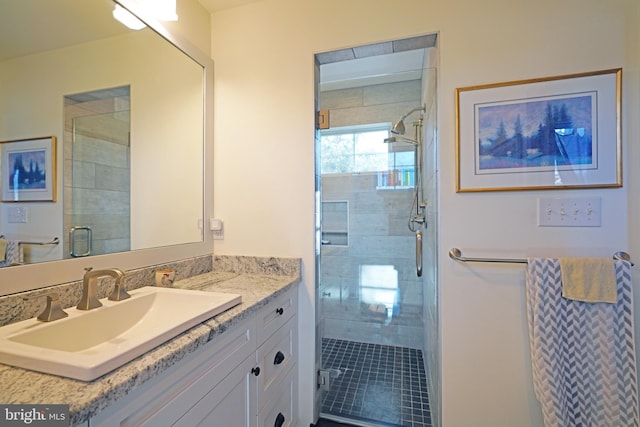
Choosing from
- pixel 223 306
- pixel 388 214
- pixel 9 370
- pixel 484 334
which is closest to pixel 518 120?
pixel 484 334

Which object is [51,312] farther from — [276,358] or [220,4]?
[220,4]

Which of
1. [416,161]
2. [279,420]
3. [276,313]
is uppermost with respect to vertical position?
[416,161]

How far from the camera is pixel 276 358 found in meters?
1.32

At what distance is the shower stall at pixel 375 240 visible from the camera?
184 centimetres

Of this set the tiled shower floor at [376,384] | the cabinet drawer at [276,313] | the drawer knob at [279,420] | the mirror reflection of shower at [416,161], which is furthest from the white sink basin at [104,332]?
the mirror reflection of shower at [416,161]

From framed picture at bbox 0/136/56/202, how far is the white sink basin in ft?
1.39

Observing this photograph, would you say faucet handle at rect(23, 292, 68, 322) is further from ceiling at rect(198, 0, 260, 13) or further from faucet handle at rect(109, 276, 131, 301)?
ceiling at rect(198, 0, 260, 13)

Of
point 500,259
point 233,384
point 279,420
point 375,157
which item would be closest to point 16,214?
point 233,384

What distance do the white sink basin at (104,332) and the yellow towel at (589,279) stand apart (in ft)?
4.55

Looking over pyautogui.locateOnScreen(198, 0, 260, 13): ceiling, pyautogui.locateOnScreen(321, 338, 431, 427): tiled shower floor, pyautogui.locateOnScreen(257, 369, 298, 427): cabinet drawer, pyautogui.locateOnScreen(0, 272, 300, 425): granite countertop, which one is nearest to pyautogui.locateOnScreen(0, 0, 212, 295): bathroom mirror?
pyautogui.locateOnScreen(198, 0, 260, 13): ceiling

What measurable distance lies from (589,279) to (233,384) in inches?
58.2

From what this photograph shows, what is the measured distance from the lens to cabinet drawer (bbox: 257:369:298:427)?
122 centimetres

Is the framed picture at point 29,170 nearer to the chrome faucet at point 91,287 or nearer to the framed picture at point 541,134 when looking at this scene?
the chrome faucet at point 91,287

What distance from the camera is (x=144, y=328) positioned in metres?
1.07
